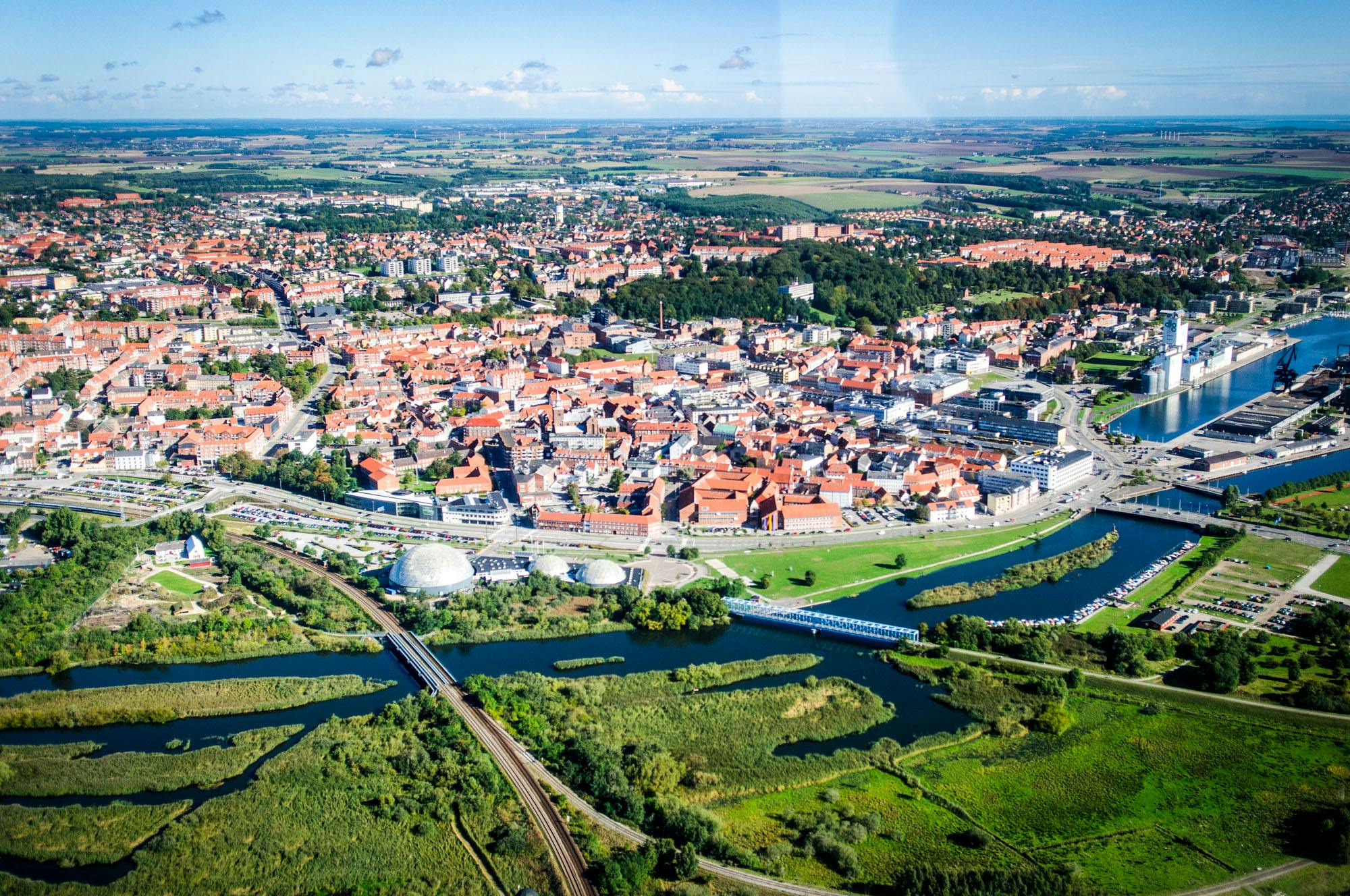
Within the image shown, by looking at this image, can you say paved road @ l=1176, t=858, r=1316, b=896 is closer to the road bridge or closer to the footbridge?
the footbridge

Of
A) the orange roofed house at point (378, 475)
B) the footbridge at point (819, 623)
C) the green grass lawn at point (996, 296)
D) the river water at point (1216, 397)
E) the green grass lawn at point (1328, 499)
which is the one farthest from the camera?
the green grass lawn at point (996, 296)

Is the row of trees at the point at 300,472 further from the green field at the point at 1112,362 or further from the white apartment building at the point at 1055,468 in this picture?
the green field at the point at 1112,362

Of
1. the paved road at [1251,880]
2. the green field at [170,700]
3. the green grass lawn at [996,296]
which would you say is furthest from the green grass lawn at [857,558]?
the green grass lawn at [996,296]

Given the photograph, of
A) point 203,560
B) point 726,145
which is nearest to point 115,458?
point 203,560

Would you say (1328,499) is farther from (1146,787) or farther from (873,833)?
(873,833)

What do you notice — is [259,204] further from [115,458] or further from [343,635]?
[343,635]
